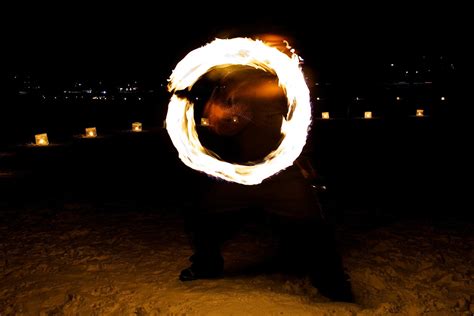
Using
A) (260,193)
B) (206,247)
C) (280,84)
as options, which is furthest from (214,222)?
(280,84)

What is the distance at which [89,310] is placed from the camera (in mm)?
3619

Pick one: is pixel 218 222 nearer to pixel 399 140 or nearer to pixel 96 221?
pixel 96 221

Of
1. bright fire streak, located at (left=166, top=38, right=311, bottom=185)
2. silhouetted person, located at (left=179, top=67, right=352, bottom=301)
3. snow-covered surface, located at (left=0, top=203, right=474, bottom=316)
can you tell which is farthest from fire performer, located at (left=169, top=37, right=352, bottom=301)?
snow-covered surface, located at (left=0, top=203, right=474, bottom=316)

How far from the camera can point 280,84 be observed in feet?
12.3

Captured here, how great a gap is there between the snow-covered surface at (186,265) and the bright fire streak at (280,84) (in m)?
1.09

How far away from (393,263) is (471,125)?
13.6 meters

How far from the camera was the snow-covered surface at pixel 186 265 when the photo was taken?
3.63 m

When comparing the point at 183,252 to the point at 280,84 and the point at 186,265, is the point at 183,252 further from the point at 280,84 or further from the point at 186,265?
the point at 280,84

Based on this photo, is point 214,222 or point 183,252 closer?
point 214,222

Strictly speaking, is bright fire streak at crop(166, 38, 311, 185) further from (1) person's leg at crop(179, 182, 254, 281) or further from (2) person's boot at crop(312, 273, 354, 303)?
(2) person's boot at crop(312, 273, 354, 303)

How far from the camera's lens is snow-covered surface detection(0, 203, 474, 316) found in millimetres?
3633

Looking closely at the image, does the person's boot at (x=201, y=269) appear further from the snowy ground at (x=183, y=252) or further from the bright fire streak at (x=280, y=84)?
the bright fire streak at (x=280, y=84)

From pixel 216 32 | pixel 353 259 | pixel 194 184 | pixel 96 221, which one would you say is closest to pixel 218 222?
pixel 353 259

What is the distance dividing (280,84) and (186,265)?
2.09 m
